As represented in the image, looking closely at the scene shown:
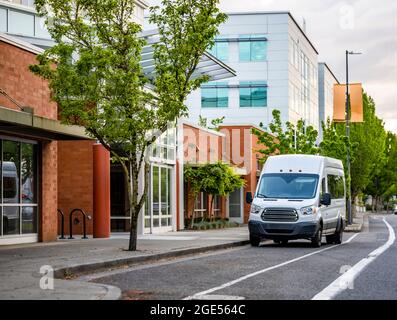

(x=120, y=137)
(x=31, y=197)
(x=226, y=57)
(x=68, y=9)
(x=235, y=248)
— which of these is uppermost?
(x=226, y=57)

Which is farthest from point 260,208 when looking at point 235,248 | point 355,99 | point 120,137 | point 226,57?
point 226,57

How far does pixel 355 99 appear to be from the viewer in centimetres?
4644

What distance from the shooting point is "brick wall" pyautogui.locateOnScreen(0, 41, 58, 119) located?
20594 mm

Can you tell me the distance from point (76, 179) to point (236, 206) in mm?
19407

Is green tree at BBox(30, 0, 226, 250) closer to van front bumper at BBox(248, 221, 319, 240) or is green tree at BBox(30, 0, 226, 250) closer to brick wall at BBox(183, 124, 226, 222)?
van front bumper at BBox(248, 221, 319, 240)

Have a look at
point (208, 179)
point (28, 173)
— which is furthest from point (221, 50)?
point (28, 173)

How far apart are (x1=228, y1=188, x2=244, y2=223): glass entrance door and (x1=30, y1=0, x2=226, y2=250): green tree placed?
2630 centimetres

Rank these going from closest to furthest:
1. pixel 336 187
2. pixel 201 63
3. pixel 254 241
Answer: pixel 254 241 < pixel 336 187 < pixel 201 63

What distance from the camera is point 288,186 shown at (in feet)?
80.1

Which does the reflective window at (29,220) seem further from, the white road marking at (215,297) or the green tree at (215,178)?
the green tree at (215,178)

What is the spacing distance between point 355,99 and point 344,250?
25673 mm

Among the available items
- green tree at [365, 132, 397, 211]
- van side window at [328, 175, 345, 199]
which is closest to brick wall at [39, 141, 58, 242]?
van side window at [328, 175, 345, 199]

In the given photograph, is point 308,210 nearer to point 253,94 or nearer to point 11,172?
point 11,172
